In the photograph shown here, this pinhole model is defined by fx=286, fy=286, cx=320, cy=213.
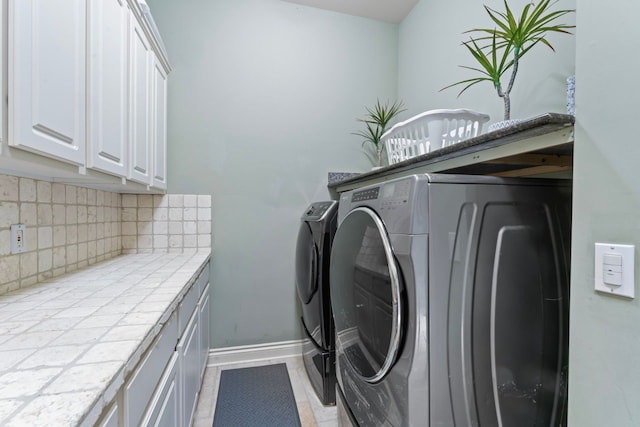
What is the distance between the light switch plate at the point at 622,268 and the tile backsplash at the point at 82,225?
1.84 m

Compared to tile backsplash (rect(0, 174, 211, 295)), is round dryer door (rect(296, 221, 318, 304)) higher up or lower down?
lower down

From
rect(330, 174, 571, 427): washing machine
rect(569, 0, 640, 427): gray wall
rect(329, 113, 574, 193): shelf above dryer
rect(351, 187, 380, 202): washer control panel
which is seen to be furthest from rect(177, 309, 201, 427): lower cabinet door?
rect(569, 0, 640, 427): gray wall

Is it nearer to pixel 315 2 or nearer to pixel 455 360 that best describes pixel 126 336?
pixel 455 360

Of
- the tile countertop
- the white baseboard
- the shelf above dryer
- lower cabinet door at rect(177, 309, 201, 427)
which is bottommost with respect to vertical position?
the white baseboard

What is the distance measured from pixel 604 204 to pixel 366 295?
2.38 feet

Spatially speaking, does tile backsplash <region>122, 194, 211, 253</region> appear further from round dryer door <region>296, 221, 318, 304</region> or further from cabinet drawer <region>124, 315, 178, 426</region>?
cabinet drawer <region>124, 315, 178, 426</region>

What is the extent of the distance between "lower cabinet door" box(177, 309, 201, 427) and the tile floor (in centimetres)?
21

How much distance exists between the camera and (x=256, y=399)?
71.0 inches

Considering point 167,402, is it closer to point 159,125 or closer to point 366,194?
point 366,194

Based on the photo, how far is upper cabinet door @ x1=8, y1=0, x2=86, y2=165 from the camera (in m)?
0.73

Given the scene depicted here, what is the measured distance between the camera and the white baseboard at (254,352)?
2203 mm

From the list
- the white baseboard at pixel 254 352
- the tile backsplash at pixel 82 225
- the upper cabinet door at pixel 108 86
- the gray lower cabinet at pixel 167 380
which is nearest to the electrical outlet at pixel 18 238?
the tile backsplash at pixel 82 225

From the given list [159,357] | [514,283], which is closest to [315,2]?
[514,283]

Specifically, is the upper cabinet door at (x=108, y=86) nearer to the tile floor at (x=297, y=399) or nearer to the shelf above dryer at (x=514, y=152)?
the shelf above dryer at (x=514, y=152)
